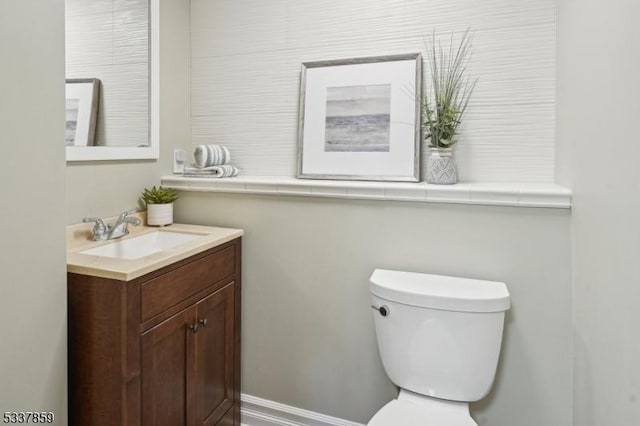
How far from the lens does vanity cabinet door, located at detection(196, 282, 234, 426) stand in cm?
155

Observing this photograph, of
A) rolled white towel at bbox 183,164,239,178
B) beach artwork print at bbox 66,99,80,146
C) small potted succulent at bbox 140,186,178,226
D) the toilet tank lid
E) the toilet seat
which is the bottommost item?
the toilet seat

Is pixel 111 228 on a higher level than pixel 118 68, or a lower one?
lower

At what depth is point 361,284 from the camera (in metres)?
1.66

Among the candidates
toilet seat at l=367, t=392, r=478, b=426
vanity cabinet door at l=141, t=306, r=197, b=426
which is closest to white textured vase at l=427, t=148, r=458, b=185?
toilet seat at l=367, t=392, r=478, b=426

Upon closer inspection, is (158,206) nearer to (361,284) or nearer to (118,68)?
(118,68)

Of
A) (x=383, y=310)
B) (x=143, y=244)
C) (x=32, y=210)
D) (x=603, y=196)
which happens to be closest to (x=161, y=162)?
(x=143, y=244)

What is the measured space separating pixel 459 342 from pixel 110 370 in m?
1.08

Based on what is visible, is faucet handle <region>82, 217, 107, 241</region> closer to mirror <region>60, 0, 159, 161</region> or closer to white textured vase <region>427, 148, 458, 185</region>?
mirror <region>60, 0, 159, 161</region>

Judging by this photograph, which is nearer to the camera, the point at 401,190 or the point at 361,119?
the point at 401,190

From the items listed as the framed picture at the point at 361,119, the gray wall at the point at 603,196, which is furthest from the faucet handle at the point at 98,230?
the gray wall at the point at 603,196

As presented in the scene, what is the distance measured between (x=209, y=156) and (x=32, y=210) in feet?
3.15

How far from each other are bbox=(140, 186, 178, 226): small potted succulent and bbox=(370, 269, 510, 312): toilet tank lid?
998mm

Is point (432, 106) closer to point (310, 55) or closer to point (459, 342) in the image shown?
point (310, 55)

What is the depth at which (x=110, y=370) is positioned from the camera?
1199mm
